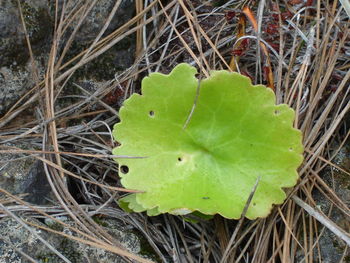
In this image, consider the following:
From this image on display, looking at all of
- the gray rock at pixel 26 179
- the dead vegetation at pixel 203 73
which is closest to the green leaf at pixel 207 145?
the dead vegetation at pixel 203 73

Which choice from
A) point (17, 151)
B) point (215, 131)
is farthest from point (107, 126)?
point (215, 131)

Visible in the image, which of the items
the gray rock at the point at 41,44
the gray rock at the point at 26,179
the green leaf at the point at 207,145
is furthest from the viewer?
the gray rock at the point at 41,44

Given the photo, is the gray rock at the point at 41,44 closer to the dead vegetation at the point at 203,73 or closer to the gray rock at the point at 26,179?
the dead vegetation at the point at 203,73

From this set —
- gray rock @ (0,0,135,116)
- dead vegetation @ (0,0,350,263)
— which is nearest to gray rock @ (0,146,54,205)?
dead vegetation @ (0,0,350,263)

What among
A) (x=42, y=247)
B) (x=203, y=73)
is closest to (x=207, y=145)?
(x=203, y=73)

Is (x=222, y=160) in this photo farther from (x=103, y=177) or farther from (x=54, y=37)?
(x=54, y=37)

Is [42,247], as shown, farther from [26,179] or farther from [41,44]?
[41,44]
